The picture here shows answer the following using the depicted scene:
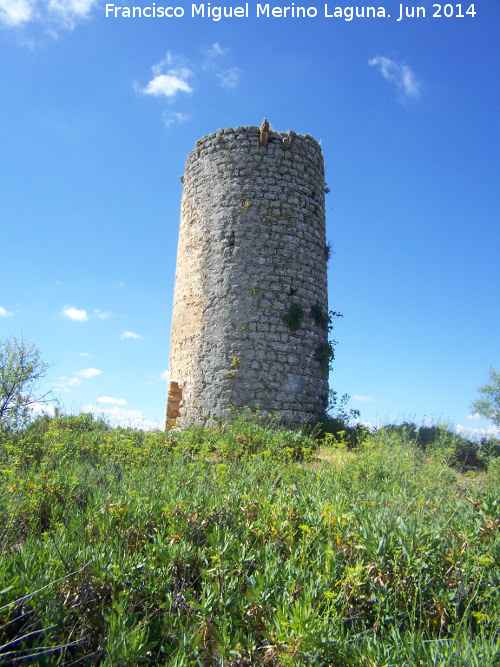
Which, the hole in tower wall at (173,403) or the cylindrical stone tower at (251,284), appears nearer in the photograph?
the cylindrical stone tower at (251,284)

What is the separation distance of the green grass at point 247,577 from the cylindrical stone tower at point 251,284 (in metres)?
4.79

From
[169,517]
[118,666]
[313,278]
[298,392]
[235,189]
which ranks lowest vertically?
[118,666]

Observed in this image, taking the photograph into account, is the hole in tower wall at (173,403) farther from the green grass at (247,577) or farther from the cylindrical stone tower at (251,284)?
the green grass at (247,577)

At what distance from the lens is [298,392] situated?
30.4ft

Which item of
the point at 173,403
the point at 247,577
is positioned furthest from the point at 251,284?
the point at 247,577

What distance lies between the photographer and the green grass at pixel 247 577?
2320 mm

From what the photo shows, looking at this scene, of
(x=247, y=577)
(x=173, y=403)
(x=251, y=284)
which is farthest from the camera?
(x=173, y=403)

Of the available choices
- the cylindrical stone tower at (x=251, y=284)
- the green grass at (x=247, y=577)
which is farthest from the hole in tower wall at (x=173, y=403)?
the green grass at (x=247, y=577)

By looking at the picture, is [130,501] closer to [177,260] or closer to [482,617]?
[482,617]

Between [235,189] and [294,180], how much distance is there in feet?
4.34

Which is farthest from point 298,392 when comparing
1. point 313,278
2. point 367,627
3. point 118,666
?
point 118,666

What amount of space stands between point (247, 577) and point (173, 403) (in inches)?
297

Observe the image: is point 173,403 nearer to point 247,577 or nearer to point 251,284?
point 251,284

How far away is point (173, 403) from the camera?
10070mm
